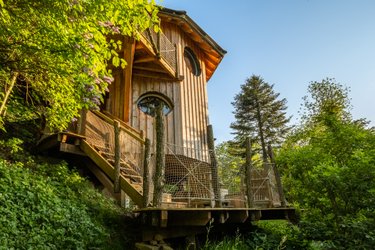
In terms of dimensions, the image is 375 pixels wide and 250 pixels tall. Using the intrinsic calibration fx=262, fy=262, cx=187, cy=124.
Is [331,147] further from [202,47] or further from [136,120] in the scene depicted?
[202,47]

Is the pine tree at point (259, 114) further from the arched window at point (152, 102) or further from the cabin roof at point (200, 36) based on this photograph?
the arched window at point (152, 102)

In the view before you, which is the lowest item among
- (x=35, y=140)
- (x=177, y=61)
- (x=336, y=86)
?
(x=35, y=140)

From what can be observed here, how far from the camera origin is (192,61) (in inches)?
495

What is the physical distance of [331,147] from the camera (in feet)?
23.7

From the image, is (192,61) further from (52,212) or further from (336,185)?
(52,212)

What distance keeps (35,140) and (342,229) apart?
8376 millimetres

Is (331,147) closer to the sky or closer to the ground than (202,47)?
closer to the ground

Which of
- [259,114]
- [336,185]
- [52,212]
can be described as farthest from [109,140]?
[259,114]

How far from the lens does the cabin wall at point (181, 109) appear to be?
981 centimetres

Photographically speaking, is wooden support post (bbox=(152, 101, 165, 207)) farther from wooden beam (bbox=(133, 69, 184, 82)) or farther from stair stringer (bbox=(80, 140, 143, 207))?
wooden beam (bbox=(133, 69, 184, 82))

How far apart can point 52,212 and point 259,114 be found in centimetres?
2211

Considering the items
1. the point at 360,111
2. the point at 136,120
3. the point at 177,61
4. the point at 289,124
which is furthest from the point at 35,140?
the point at 360,111

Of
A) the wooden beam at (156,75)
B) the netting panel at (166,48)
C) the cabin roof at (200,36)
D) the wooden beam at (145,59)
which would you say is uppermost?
the cabin roof at (200,36)

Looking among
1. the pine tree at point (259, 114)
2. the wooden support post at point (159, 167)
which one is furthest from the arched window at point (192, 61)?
the pine tree at point (259, 114)
